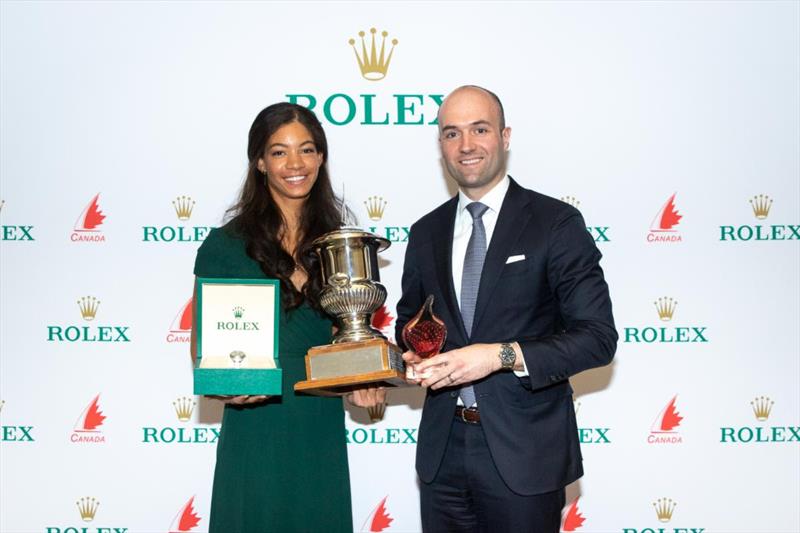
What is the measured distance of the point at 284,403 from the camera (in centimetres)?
227

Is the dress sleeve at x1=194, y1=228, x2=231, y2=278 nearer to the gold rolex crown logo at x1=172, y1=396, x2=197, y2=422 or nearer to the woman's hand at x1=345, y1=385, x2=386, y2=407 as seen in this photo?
the woman's hand at x1=345, y1=385, x2=386, y2=407

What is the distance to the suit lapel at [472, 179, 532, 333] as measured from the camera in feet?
7.05

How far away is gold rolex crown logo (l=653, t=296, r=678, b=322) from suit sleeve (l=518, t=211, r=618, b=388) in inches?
49.1

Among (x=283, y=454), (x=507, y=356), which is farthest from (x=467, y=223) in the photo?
(x=283, y=454)

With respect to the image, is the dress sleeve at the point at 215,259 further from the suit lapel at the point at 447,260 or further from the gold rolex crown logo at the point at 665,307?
the gold rolex crown logo at the point at 665,307

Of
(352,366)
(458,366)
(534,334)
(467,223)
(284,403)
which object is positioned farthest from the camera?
(467,223)

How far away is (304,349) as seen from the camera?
2.30 metres

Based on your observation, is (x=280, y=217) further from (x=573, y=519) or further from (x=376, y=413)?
(x=573, y=519)

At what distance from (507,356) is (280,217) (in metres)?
0.88

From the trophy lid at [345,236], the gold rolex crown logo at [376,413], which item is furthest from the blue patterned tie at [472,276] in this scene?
the gold rolex crown logo at [376,413]

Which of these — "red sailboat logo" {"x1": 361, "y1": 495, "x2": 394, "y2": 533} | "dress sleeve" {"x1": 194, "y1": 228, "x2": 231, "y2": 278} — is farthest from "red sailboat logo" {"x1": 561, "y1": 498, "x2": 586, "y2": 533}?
"dress sleeve" {"x1": 194, "y1": 228, "x2": 231, "y2": 278}

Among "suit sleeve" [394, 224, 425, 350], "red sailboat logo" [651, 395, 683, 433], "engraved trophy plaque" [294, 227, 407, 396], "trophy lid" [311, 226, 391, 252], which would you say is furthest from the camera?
"red sailboat logo" [651, 395, 683, 433]

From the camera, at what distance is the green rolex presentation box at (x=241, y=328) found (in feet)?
6.80

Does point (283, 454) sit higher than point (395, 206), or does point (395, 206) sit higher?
point (395, 206)
